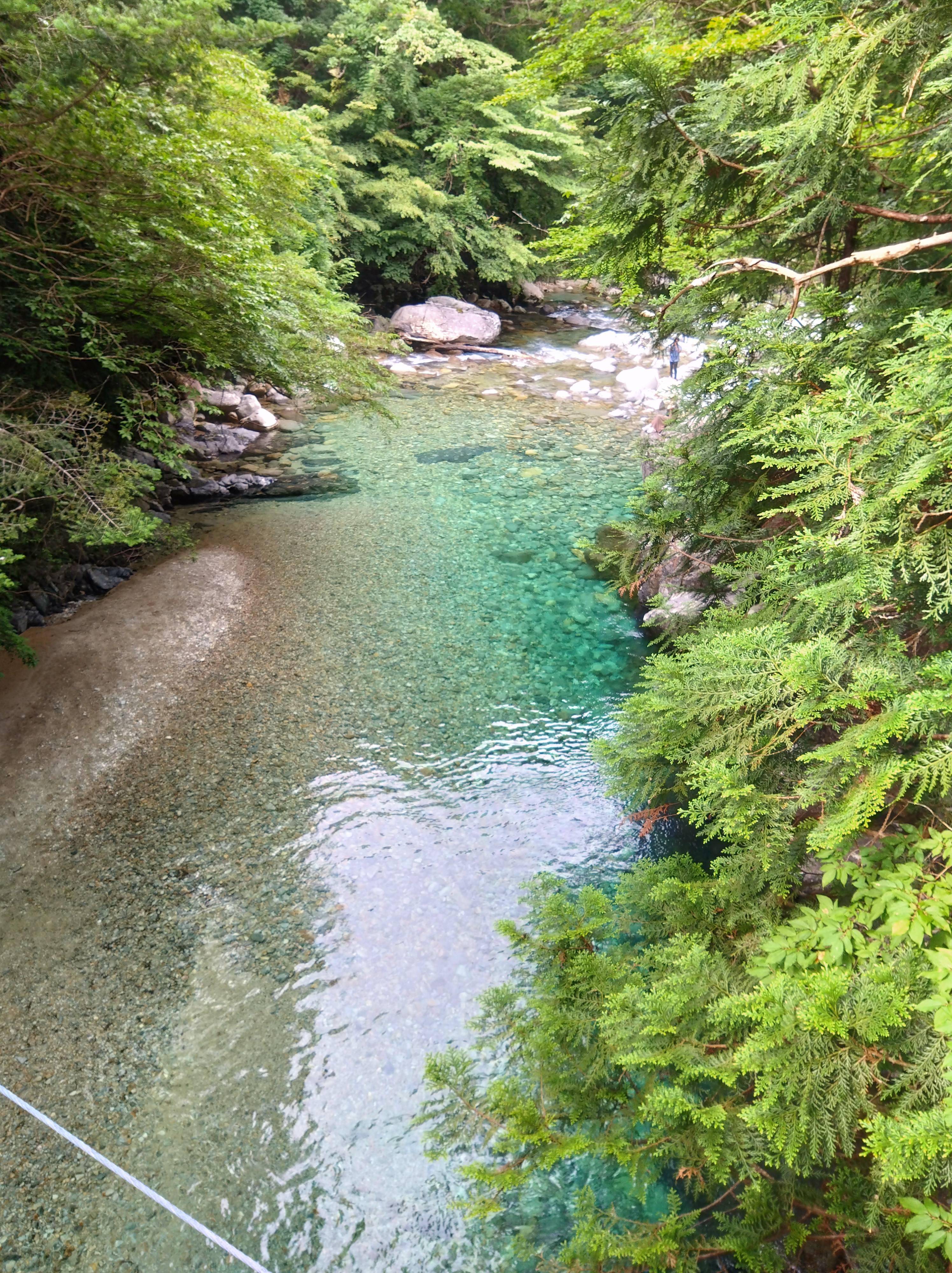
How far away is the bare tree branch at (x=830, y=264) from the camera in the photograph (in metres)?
2.34

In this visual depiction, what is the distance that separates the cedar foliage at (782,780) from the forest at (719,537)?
15mm

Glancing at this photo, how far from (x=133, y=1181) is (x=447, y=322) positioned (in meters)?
16.8

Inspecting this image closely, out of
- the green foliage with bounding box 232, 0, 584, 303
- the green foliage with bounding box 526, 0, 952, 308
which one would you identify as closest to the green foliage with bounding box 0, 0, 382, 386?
the green foliage with bounding box 526, 0, 952, 308

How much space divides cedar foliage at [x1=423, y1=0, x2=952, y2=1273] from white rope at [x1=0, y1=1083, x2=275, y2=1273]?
0.73 m

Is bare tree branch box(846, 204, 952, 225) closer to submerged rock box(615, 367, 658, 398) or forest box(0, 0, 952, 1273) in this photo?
forest box(0, 0, 952, 1273)

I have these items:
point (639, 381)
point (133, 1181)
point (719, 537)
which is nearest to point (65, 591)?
point (133, 1181)

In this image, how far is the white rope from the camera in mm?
2076

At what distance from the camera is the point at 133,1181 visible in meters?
2.29

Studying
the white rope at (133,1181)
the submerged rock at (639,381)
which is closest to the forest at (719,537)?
the white rope at (133,1181)

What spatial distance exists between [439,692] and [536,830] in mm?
1520

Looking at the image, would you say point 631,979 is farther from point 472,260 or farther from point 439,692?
point 472,260

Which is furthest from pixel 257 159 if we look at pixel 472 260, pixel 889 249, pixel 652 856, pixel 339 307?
pixel 472 260

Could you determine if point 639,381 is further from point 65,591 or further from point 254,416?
point 65,591

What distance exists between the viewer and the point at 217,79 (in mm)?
6078
